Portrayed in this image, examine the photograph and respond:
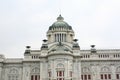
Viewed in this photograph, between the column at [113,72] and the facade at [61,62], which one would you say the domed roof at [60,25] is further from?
the column at [113,72]

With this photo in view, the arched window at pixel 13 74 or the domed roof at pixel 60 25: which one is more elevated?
the domed roof at pixel 60 25

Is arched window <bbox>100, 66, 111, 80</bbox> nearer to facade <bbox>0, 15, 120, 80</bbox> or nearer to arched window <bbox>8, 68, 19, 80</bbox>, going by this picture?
facade <bbox>0, 15, 120, 80</bbox>

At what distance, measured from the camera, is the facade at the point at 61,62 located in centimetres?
7269

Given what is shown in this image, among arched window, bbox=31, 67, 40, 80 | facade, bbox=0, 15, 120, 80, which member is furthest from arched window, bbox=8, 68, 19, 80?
arched window, bbox=31, 67, 40, 80

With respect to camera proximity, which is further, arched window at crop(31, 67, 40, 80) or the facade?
arched window at crop(31, 67, 40, 80)

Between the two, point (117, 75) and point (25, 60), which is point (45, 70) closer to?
point (25, 60)

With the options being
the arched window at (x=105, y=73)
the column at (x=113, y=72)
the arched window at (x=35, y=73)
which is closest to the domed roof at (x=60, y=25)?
the arched window at (x=35, y=73)

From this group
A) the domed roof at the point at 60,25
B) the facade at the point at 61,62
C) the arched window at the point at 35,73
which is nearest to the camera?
the facade at the point at 61,62

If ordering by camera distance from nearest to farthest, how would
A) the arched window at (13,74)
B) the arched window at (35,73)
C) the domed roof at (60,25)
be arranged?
1. the arched window at (35,73)
2. the arched window at (13,74)
3. the domed roof at (60,25)

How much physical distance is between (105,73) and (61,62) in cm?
1497

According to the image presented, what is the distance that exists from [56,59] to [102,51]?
16.4 metres

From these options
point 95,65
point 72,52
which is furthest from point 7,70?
point 95,65

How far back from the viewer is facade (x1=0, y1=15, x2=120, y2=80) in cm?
Answer: 7269

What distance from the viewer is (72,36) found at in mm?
82750
